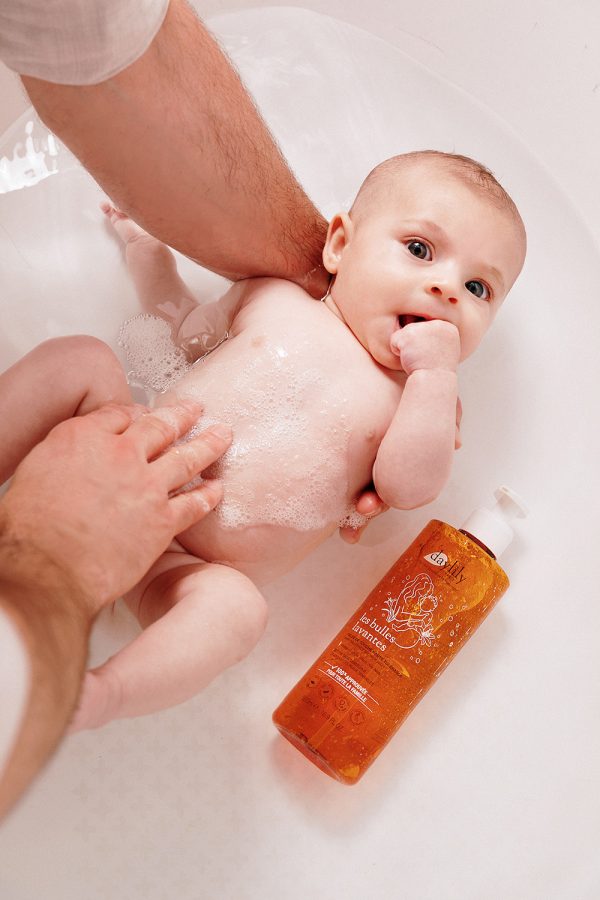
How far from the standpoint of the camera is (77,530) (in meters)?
0.67

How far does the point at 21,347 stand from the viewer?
1.19m

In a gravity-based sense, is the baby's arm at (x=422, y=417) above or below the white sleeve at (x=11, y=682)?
above

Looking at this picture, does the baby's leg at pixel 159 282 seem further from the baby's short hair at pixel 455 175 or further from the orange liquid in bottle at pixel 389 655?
the orange liquid in bottle at pixel 389 655

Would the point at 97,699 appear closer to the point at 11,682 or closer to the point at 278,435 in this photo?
the point at 11,682

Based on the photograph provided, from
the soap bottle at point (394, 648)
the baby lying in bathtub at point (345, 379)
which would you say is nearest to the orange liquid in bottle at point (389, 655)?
the soap bottle at point (394, 648)

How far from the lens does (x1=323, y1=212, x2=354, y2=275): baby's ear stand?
101 centimetres

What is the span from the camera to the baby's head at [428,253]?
36.6 inches

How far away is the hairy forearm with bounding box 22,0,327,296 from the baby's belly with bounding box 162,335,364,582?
0.15m

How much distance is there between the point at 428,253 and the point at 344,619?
0.50 m

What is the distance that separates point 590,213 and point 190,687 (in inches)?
38.4

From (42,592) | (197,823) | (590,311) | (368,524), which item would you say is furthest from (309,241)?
(197,823)

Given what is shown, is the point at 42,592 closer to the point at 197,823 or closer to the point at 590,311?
the point at 197,823

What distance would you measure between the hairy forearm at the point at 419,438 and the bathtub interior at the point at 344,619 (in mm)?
255

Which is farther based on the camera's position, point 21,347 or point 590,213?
point 590,213
